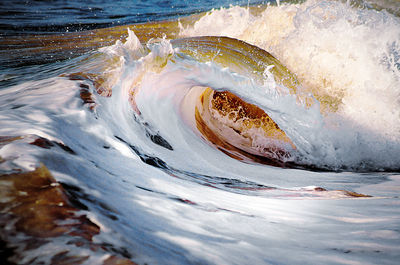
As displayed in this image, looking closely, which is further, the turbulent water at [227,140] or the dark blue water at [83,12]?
the dark blue water at [83,12]

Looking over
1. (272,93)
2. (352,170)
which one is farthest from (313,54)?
(352,170)

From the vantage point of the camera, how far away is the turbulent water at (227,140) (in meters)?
0.53

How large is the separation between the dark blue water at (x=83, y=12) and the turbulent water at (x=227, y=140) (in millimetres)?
1393

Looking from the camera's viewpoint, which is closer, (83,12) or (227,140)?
(227,140)

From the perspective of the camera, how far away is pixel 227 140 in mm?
2230

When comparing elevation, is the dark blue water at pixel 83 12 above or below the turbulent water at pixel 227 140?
above

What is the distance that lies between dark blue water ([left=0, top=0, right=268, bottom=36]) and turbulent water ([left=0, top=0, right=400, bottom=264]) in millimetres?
1393

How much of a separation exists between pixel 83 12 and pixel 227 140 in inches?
199

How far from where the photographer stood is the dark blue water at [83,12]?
A: 178 inches

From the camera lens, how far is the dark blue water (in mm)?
4527

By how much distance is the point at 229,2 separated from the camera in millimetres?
6219

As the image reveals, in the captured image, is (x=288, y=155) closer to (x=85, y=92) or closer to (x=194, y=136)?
(x=194, y=136)

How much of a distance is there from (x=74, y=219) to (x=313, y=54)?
244 cm

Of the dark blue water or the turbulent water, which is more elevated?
the dark blue water
